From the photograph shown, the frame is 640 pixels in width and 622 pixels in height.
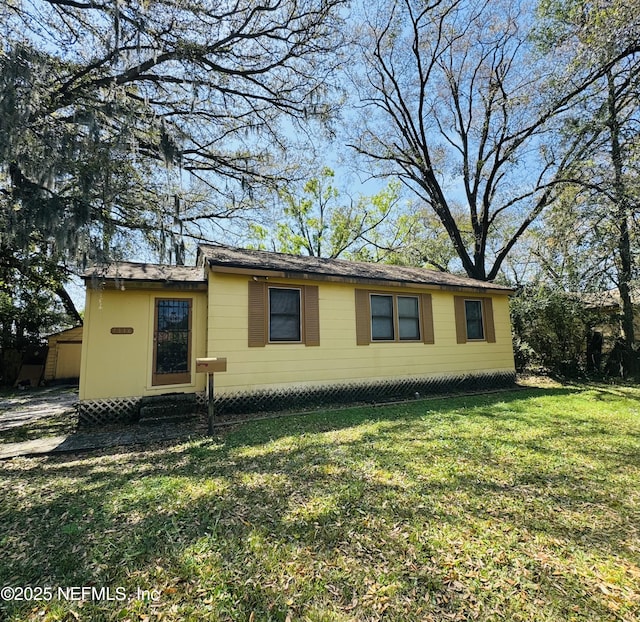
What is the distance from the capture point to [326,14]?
6.79 m

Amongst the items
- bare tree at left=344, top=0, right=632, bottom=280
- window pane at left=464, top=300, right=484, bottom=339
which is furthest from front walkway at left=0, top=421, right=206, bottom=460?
bare tree at left=344, top=0, right=632, bottom=280

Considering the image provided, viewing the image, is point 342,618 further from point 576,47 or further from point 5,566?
point 576,47

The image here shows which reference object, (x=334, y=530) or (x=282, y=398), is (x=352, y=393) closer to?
(x=282, y=398)

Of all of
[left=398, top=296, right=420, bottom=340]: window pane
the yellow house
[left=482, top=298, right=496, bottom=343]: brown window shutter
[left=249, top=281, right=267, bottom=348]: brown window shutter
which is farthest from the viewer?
[left=482, top=298, right=496, bottom=343]: brown window shutter

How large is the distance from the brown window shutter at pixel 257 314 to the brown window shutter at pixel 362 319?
2.26 meters

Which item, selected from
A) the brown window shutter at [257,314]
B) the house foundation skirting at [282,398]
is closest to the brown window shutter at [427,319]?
the house foundation skirting at [282,398]

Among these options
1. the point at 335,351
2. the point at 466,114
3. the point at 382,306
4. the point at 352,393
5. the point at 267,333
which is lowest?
the point at 352,393

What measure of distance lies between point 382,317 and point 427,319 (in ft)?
4.33

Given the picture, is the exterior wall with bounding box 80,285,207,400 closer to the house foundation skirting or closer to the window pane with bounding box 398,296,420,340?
the house foundation skirting

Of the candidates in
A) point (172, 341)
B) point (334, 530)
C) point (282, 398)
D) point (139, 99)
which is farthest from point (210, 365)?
point (139, 99)

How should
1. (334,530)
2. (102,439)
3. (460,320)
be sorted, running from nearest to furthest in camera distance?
(334,530), (102,439), (460,320)

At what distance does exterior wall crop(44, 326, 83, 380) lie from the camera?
12.8m

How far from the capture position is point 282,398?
22.2 feet

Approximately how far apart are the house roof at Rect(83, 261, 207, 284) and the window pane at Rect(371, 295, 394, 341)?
403 centimetres
